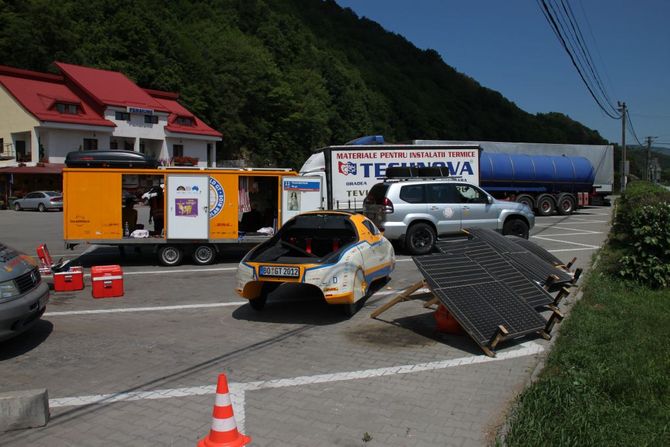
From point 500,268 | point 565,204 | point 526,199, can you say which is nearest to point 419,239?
point 500,268

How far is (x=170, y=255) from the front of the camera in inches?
519

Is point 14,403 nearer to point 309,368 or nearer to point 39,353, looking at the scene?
point 39,353

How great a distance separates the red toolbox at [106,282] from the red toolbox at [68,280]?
2.61 feet

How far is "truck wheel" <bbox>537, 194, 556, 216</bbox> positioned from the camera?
27328 millimetres

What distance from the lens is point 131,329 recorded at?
7.78 metres

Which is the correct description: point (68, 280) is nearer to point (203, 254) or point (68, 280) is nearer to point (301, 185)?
point (203, 254)

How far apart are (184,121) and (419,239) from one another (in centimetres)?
5121

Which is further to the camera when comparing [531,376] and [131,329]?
[131,329]

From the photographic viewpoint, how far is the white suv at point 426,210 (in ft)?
46.9

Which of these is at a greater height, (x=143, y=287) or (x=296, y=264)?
(x=296, y=264)

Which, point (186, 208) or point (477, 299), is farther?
point (186, 208)

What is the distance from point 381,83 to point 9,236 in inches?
4190

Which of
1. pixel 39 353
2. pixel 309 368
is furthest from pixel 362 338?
pixel 39 353

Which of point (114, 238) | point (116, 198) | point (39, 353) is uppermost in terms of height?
point (116, 198)
